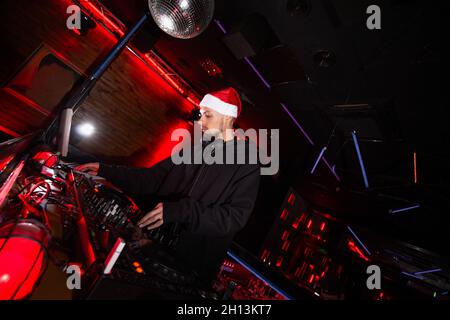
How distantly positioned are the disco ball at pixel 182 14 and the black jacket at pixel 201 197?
3.61 ft

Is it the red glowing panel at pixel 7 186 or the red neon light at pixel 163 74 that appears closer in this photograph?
the red glowing panel at pixel 7 186

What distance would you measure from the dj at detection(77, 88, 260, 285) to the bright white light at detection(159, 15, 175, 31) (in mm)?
758

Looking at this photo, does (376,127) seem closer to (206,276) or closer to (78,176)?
(206,276)

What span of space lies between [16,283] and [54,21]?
473 centimetres

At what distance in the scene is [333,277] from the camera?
5949mm

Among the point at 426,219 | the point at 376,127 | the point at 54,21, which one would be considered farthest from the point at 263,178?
the point at 54,21

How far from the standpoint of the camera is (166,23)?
2086 millimetres

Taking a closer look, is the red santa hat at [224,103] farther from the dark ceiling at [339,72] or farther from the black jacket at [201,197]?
the dark ceiling at [339,72]

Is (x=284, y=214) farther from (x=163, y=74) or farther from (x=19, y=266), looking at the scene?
(x=19, y=266)

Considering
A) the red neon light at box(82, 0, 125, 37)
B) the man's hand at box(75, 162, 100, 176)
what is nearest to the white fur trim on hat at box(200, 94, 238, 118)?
the man's hand at box(75, 162, 100, 176)

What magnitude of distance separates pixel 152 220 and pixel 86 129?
4207 millimetres

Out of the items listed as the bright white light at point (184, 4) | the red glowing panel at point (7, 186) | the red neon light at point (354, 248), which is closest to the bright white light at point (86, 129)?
the bright white light at point (184, 4)

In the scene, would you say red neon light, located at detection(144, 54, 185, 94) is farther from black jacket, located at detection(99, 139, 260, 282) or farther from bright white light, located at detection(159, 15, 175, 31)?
black jacket, located at detection(99, 139, 260, 282)

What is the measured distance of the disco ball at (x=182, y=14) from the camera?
78.4 inches
